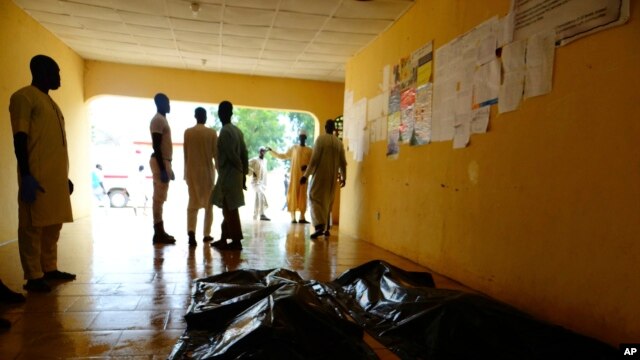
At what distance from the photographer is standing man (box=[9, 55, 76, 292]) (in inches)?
94.0

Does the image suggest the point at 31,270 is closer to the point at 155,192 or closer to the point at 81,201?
the point at 155,192

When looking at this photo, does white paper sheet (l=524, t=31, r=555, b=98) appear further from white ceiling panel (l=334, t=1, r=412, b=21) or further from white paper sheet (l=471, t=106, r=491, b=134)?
white ceiling panel (l=334, t=1, r=412, b=21)

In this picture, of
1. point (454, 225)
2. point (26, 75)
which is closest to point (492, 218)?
point (454, 225)

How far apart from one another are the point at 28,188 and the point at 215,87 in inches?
205

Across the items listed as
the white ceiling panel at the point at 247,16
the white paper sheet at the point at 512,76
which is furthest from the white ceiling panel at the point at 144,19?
the white paper sheet at the point at 512,76

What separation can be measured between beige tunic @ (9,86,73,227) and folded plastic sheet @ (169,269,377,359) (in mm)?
1306

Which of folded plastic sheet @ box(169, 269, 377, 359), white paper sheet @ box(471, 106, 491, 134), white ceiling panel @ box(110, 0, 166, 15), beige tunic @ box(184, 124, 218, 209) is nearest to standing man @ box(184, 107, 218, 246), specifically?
beige tunic @ box(184, 124, 218, 209)

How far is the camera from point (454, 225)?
3.06 m

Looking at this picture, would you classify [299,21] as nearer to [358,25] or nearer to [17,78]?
[358,25]


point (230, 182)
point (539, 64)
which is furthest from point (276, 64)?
point (539, 64)

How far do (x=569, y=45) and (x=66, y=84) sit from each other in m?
6.77

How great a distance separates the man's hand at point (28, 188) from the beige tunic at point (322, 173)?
10.7ft

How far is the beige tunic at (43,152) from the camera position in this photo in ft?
7.89

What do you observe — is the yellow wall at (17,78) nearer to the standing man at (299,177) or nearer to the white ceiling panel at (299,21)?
the white ceiling panel at (299,21)
